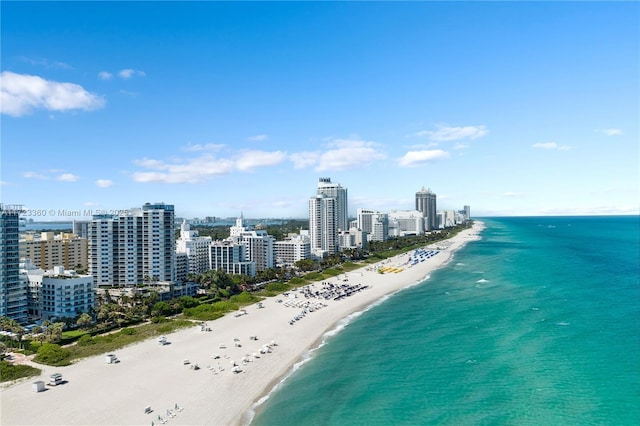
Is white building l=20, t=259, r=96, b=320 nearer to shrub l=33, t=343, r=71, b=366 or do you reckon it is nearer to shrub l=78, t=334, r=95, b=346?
shrub l=78, t=334, r=95, b=346

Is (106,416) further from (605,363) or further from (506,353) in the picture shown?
(605,363)

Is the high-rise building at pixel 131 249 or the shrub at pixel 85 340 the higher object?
the high-rise building at pixel 131 249

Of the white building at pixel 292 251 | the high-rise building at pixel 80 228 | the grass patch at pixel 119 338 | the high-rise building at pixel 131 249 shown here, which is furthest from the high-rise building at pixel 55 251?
the grass patch at pixel 119 338

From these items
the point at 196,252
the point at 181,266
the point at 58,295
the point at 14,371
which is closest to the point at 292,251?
the point at 196,252

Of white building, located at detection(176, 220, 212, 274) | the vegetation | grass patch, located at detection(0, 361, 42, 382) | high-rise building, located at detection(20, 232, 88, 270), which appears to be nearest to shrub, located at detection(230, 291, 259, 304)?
the vegetation

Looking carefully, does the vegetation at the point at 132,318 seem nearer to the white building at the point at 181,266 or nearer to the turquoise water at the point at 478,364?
the white building at the point at 181,266

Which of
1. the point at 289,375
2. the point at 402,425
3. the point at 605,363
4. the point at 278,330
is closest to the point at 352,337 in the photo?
the point at 278,330
